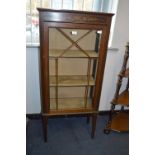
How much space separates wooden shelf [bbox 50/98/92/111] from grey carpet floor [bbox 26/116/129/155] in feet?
1.27

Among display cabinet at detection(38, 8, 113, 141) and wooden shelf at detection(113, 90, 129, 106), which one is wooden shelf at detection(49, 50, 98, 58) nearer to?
display cabinet at detection(38, 8, 113, 141)

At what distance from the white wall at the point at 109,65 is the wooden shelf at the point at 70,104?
0.35 m

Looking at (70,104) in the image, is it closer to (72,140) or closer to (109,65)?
(72,140)

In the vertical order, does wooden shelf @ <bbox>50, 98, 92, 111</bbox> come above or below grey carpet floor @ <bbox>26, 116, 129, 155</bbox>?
above

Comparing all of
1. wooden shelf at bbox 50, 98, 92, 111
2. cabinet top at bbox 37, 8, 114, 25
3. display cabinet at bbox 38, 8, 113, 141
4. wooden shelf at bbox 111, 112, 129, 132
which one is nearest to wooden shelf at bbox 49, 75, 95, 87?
display cabinet at bbox 38, 8, 113, 141

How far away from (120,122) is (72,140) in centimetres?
67

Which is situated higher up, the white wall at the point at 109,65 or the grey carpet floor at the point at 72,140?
the white wall at the point at 109,65

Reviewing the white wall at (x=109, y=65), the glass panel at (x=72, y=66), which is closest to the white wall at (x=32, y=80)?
A: the white wall at (x=109, y=65)

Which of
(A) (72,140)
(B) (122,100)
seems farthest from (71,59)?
(A) (72,140)

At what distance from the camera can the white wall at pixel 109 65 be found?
2.01m

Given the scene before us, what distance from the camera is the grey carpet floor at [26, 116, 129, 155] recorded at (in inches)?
74.9

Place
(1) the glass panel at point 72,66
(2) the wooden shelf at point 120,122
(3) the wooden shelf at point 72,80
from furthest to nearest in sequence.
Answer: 1. (2) the wooden shelf at point 120,122
2. (3) the wooden shelf at point 72,80
3. (1) the glass panel at point 72,66

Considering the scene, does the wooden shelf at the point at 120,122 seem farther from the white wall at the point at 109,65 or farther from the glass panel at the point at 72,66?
the glass panel at the point at 72,66
